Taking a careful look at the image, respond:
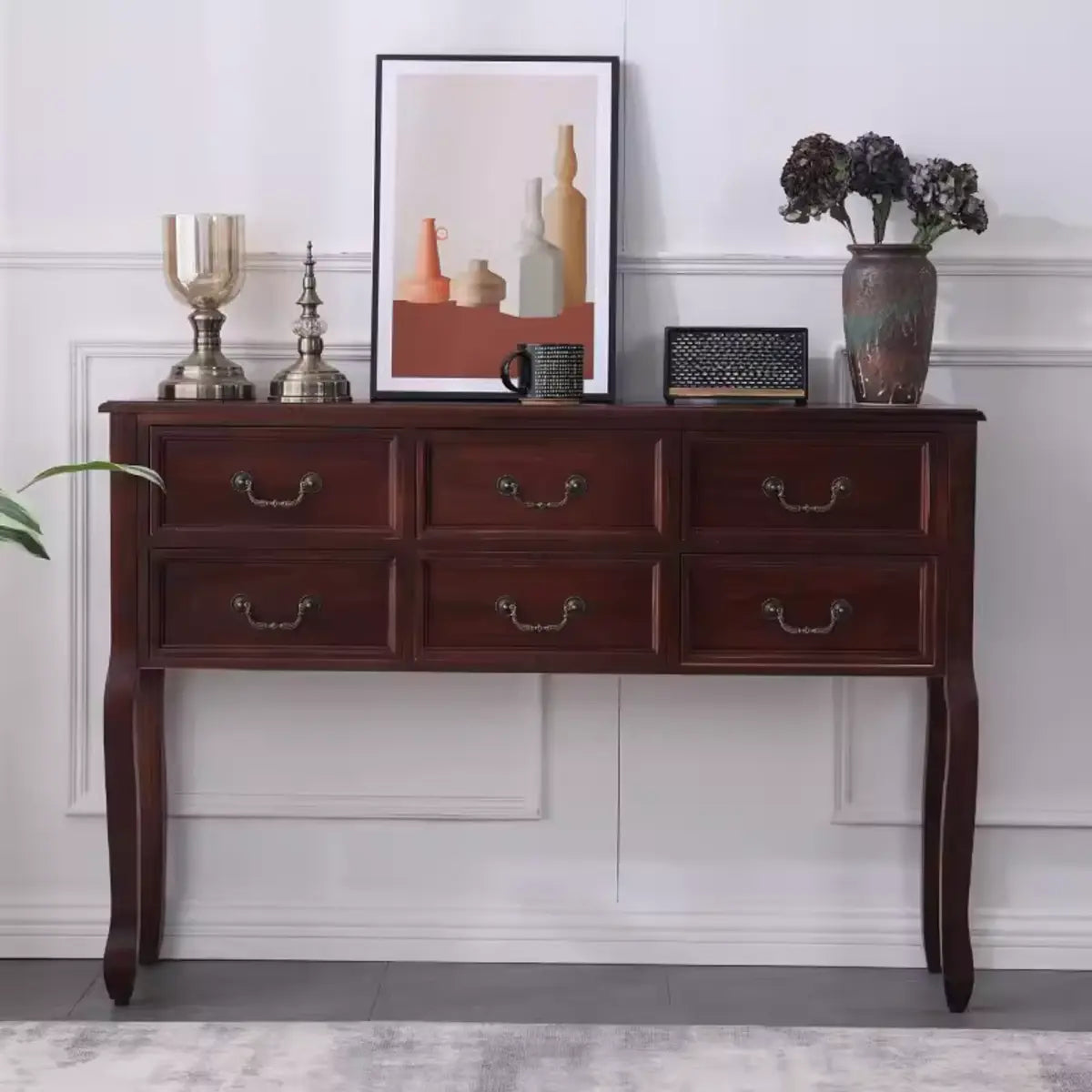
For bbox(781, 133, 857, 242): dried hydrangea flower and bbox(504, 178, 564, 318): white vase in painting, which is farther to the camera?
bbox(504, 178, 564, 318): white vase in painting

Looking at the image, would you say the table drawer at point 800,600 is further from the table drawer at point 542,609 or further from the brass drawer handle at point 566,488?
the brass drawer handle at point 566,488

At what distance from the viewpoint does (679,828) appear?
2.78 meters

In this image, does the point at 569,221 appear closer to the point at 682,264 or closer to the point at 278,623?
the point at 682,264

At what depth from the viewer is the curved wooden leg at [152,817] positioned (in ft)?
8.70

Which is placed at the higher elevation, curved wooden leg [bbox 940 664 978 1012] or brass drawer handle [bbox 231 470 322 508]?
brass drawer handle [bbox 231 470 322 508]

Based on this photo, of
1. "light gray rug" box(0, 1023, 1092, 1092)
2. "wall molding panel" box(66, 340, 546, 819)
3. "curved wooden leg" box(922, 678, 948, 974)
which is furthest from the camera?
"wall molding panel" box(66, 340, 546, 819)

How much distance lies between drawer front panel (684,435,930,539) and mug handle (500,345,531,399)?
0.99 ft

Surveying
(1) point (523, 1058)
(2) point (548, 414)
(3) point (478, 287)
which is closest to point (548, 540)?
(2) point (548, 414)

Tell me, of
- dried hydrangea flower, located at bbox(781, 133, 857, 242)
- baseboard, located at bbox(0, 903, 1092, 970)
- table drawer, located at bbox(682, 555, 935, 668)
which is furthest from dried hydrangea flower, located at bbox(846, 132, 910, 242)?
baseboard, located at bbox(0, 903, 1092, 970)

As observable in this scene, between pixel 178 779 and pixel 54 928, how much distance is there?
1.14 ft

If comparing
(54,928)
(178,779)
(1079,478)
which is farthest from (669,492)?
(54,928)

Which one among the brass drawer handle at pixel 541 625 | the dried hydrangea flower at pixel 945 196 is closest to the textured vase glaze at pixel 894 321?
the dried hydrangea flower at pixel 945 196

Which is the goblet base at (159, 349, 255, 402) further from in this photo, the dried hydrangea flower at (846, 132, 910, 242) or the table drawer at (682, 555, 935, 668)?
the dried hydrangea flower at (846, 132, 910, 242)

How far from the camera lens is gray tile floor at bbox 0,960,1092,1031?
8.27 feet
